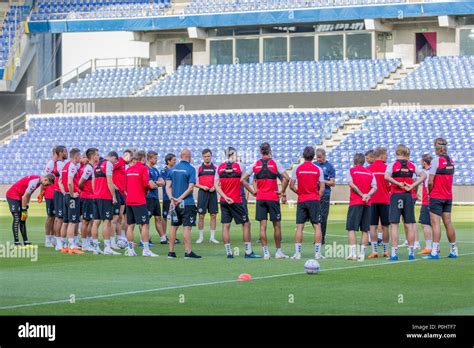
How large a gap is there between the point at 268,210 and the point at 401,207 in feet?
8.05

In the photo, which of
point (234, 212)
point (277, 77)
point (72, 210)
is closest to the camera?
point (234, 212)

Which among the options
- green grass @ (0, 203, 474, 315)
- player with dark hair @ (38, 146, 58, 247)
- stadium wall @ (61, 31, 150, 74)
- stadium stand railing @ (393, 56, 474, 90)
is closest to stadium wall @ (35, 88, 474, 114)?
stadium stand railing @ (393, 56, 474, 90)

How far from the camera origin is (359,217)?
796 inches

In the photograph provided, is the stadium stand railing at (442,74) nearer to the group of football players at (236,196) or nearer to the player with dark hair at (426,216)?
the group of football players at (236,196)

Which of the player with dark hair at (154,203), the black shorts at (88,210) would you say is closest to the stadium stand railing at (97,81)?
the player with dark hair at (154,203)

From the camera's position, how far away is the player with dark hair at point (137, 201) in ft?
69.4

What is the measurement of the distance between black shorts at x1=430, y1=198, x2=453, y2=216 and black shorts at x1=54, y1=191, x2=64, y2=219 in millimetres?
7721

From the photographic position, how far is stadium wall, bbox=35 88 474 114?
4519 centimetres

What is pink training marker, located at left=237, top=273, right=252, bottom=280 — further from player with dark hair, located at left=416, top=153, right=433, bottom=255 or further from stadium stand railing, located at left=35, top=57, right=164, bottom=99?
stadium stand railing, located at left=35, top=57, right=164, bottom=99

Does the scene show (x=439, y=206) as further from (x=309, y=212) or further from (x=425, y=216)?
(x=309, y=212)

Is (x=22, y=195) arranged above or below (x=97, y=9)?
below

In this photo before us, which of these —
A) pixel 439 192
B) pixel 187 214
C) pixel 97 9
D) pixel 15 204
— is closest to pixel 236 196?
pixel 187 214

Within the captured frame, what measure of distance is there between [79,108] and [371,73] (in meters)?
14.1
